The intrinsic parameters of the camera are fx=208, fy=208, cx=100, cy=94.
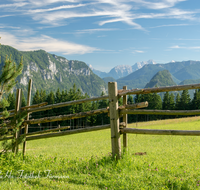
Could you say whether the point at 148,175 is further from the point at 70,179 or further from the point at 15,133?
the point at 15,133

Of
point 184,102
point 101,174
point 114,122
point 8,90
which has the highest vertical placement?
point 8,90

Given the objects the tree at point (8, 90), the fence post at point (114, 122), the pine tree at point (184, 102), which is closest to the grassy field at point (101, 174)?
the fence post at point (114, 122)

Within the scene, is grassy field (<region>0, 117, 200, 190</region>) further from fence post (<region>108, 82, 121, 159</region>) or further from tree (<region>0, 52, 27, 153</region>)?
tree (<region>0, 52, 27, 153</region>)

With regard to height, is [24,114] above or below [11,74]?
below

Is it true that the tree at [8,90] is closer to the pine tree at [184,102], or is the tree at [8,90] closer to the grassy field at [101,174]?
the grassy field at [101,174]

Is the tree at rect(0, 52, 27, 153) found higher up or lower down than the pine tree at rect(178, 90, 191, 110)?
higher up

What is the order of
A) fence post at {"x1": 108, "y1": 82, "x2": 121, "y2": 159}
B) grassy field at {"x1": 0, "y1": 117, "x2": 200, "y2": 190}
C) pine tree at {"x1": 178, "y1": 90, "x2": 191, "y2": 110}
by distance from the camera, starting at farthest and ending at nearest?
1. pine tree at {"x1": 178, "y1": 90, "x2": 191, "y2": 110}
2. fence post at {"x1": 108, "y1": 82, "x2": 121, "y2": 159}
3. grassy field at {"x1": 0, "y1": 117, "x2": 200, "y2": 190}

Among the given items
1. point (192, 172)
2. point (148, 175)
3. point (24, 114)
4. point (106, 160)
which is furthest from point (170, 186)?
point (24, 114)

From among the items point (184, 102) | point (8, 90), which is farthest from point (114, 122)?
point (184, 102)

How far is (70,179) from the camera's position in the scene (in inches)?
218

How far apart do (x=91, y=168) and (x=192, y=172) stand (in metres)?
2.72

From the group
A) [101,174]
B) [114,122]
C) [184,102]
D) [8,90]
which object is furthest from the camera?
[184,102]

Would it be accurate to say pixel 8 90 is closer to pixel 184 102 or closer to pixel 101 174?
pixel 101 174

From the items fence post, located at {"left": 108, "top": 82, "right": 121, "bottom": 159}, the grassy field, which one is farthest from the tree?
fence post, located at {"left": 108, "top": 82, "right": 121, "bottom": 159}
